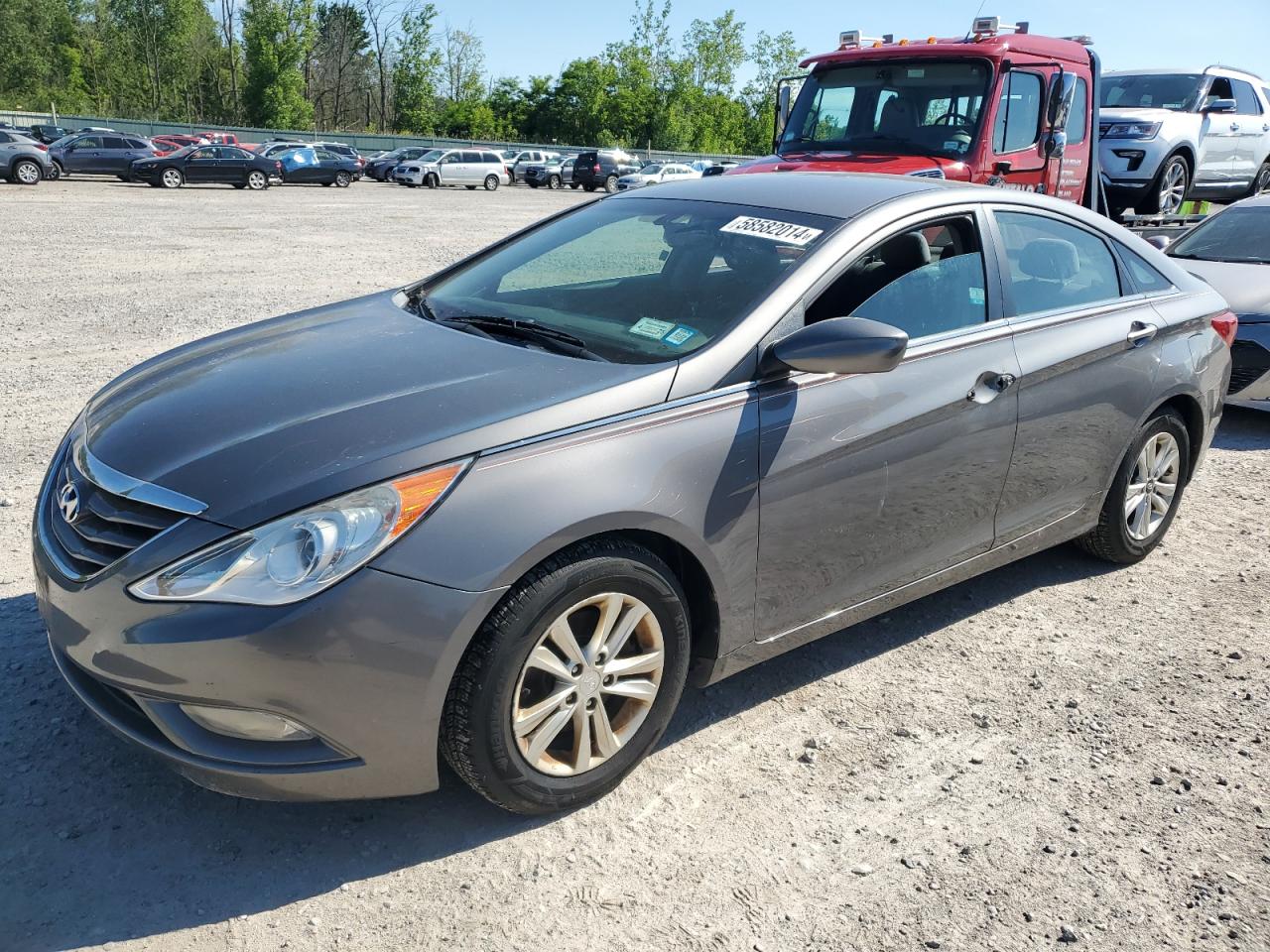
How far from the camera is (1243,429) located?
7.35 metres

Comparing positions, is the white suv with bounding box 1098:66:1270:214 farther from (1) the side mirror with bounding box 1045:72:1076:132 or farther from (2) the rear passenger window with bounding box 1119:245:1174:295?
(2) the rear passenger window with bounding box 1119:245:1174:295

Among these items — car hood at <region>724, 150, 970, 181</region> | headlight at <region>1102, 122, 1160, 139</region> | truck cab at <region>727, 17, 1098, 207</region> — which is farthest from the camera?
headlight at <region>1102, 122, 1160, 139</region>

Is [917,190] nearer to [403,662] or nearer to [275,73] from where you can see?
[403,662]

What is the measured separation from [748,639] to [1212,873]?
134cm

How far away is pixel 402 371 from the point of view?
3.09 metres

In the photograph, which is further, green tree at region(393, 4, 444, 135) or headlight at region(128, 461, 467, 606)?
green tree at region(393, 4, 444, 135)

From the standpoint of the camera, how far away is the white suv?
39.4 feet

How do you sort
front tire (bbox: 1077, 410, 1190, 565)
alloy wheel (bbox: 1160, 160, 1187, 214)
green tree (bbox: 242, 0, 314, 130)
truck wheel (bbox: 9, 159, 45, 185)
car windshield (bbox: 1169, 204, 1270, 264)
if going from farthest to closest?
green tree (bbox: 242, 0, 314, 130) → truck wheel (bbox: 9, 159, 45, 185) → alloy wheel (bbox: 1160, 160, 1187, 214) → car windshield (bbox: 1169, 204, 1270, 264) → front tire (bbox: 1077, 410, 1190, 565)

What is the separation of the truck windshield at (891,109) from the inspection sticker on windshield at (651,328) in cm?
629

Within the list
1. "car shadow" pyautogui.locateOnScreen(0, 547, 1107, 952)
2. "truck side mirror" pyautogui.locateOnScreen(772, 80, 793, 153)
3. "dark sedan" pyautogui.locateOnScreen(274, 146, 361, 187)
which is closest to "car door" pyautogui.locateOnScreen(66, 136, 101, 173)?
"dark sedan" pyautogui.locateOnScreen(274, 146, 361, 187)

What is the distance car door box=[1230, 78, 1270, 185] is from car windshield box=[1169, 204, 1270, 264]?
568cm

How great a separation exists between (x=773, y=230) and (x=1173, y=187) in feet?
36.9

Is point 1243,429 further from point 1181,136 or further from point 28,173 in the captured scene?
point 28,173

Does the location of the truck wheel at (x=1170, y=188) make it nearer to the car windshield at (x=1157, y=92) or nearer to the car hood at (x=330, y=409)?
the car windshield at (x=1157, y=92)
